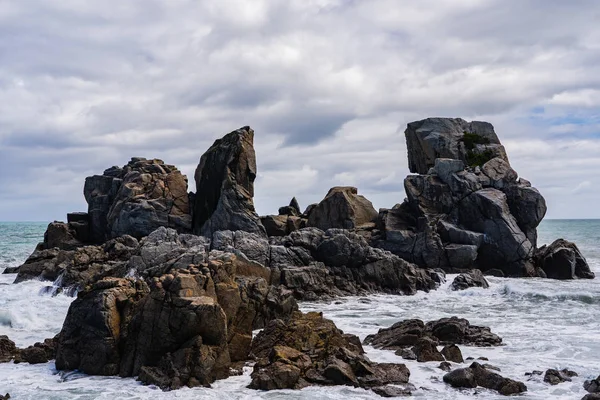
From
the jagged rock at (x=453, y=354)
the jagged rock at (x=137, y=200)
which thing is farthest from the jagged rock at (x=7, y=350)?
the jagged rock at (x=137, y=200)

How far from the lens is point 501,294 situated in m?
36.2

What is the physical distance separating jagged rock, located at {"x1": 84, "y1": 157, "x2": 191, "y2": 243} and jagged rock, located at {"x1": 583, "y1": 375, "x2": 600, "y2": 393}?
131 ft

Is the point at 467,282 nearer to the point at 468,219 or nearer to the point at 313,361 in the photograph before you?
the point at 468,219

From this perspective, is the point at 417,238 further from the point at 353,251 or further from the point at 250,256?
the point at 250,256

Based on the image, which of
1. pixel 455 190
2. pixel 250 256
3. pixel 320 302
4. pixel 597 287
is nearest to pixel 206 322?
pixel 320 302

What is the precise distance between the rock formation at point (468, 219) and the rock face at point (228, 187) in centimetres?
1071

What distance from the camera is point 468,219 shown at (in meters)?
48.1

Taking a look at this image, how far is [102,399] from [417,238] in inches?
1315

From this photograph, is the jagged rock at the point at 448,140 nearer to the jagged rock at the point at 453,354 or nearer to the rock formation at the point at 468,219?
the rock formation at the point at 468,219

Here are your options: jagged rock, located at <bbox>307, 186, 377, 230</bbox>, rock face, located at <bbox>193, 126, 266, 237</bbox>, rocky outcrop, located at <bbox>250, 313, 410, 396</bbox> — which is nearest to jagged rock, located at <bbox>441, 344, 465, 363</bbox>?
rocky outcrop, located at <bbox>250, 313, 410, 396</bbox>

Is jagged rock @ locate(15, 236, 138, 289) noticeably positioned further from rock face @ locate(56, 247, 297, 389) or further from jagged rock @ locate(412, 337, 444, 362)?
jagged rock @ locate(412, 337, 444, 362)

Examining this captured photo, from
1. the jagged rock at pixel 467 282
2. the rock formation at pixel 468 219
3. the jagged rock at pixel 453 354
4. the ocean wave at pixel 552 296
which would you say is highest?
the rock formation at pixel 468 219

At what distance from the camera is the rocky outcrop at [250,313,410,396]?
659 inches

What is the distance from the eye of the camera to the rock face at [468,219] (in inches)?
1788
